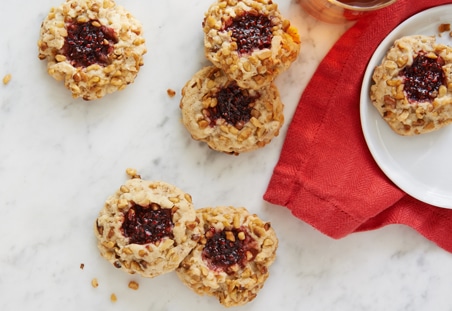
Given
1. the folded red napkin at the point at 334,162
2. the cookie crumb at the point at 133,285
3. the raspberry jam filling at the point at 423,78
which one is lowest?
the cookie crumb at the point at 133,285

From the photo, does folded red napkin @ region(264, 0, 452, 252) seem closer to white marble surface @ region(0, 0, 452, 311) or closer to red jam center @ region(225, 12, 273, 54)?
white marble surface @ region(0, 0, 452, 311)

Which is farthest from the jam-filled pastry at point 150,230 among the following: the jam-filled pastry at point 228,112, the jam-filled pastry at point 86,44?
the jam-filled pastry at point 86,44

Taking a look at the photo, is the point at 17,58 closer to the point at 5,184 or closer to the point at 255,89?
the point at 5,184

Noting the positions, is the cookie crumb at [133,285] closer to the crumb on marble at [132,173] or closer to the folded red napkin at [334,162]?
the crumb on marble at [132,173]

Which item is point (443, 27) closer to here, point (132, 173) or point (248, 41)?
point (248, 41)

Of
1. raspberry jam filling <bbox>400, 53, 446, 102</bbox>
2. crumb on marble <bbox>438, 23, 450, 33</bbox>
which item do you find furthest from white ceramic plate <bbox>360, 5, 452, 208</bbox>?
raspberry jam filling <bbox>400, 53, 446, 102</bbox>
